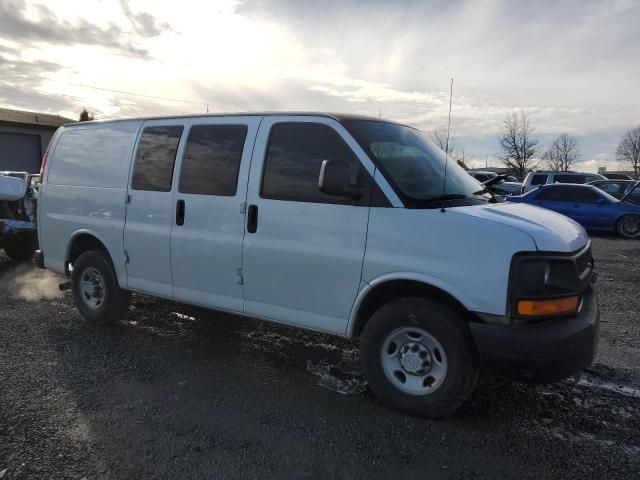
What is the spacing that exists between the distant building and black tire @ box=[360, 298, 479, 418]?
3330 cm

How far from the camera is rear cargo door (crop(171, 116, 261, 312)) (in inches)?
171

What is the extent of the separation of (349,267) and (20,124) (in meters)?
35.2

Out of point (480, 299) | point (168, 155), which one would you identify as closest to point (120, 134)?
point (168, 155)

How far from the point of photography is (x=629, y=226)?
14.5 meters

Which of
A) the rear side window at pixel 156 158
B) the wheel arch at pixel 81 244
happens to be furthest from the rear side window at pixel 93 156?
the wheel arch at pixel 81 244

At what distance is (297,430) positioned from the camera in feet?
11.4

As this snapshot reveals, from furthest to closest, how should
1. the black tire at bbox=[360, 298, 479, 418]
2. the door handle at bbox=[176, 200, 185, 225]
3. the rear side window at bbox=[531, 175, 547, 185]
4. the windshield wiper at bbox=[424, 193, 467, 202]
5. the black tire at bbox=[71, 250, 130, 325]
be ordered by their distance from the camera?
the rear side window at bbox=[531, 175, 547, 185] → the black tire at bbox=[71, 250, 130, 325] → the door handle at bbox=[176, 200, 185, 225] → the windshield wiper at bbox=[424, 193, 467, 202] → the black tire at bbox=[360, 298, 479, 418]

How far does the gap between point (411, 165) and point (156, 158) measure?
2.47m

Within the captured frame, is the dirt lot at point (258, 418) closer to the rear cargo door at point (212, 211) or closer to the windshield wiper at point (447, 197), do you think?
the rear cargo door at point (212, 211)

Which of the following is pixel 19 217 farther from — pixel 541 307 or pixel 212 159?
pixel 541 307

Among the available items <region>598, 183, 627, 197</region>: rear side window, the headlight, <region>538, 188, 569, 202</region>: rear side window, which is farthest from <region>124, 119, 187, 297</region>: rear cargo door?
<region>598, 183, 627, 197</region>: rear side window

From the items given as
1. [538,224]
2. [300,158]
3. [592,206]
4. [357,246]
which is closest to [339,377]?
[357,246]

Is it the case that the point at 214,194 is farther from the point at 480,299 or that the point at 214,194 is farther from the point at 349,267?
the point at 480,299

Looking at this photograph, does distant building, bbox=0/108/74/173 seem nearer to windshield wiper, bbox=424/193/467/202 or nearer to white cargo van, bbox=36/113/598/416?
white cargo van, bbox=36/113/598/416
